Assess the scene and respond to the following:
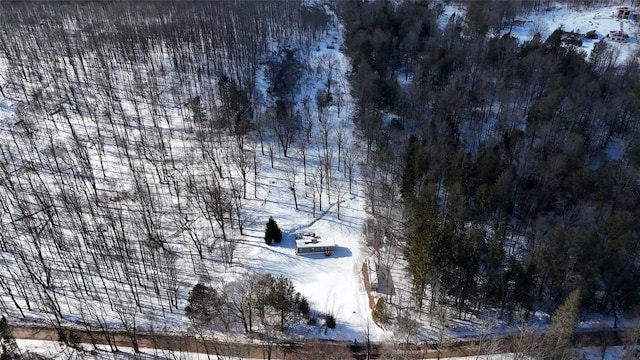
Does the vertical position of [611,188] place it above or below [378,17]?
below

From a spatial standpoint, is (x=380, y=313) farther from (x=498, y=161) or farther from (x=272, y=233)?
Result: (x=498, y=161)

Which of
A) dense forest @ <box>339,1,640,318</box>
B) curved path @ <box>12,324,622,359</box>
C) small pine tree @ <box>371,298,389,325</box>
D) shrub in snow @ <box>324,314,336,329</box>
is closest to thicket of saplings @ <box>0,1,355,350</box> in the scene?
curved path @ <box>12,324,622,359</box>

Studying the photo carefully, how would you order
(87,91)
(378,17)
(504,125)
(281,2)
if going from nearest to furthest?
(504,125)
(87,91)
(378,17)
(281,2)

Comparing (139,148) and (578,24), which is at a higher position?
(578,24)

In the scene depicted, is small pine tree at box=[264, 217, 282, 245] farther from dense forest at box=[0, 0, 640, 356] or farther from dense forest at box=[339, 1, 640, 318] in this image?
dense forest at box=[339, 1, 640, 318]

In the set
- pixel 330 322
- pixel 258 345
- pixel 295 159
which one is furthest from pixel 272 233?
pixel 295 159

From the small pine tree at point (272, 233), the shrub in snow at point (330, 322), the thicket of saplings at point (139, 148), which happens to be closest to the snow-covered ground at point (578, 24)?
the thicket of saplings at point (139, 148)

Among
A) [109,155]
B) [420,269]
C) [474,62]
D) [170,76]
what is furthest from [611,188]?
[170,76]

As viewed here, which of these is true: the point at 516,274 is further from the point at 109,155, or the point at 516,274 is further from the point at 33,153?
the point at 33,153

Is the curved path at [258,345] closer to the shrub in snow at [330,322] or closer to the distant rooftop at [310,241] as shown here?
the shrub in snow at [330,322]
